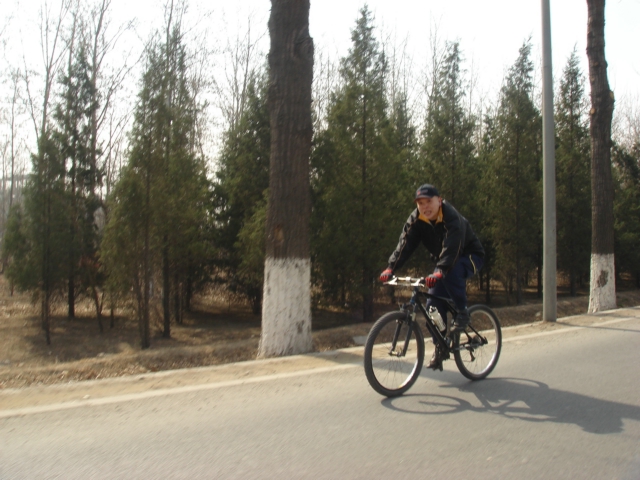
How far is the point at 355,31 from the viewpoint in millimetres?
20172

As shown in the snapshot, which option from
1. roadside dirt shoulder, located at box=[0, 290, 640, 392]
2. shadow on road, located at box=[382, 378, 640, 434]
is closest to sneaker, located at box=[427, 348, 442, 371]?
shadow on road, located at box=[382, 378, 640, 434]

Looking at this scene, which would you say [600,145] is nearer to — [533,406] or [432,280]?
[533,406]

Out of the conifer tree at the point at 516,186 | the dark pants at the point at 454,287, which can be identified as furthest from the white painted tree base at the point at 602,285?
the dark pants at the point at 454,287

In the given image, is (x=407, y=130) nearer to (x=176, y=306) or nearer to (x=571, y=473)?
(x=176, y=306)

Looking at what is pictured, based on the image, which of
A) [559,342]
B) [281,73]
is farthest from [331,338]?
[281,73]

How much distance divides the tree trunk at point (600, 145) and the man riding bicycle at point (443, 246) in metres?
9.22

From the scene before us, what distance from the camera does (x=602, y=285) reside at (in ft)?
44.2

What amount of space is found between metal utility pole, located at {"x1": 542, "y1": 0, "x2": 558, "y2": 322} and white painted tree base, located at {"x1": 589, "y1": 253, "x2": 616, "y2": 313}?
3015 mm

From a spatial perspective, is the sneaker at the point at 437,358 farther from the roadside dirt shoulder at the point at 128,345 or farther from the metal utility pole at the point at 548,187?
the metal utility pole at the point at 548,187

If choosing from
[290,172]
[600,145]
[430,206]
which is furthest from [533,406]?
[600,145]

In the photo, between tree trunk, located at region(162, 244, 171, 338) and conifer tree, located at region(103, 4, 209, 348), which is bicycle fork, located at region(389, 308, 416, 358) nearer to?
conifer tree, located at region(103, 4, 209, 348)

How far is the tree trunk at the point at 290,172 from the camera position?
813 cm

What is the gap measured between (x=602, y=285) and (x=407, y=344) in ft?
32.7

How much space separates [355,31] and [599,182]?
10163mm
